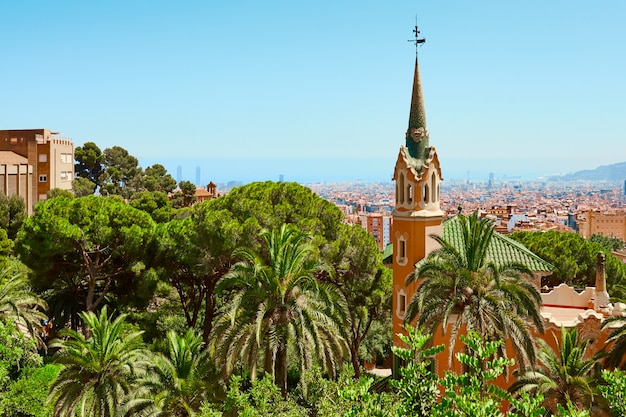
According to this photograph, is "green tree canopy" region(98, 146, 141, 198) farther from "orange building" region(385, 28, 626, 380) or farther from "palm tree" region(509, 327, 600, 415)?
"palm tree" region(509, 327, 600, 415)

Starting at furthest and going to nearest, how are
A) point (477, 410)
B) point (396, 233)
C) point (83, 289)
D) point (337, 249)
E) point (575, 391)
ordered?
point (83, 289) < point (337, 249) < point (396, 233) < point (575, 391) < point (477, 410)

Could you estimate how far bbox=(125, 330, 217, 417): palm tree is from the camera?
13352mm

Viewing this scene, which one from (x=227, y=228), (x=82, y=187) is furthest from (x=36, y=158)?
(x=227, y=228)

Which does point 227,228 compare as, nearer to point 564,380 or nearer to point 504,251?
point 504,251

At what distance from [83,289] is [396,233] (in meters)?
14.6

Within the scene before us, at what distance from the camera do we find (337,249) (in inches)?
877

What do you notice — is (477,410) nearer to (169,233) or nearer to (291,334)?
(291,334)

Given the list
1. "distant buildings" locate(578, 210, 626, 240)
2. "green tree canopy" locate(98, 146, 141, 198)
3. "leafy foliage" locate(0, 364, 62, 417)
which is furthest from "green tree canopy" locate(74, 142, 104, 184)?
"distant buildings" locate(578, 210, 626, 240)

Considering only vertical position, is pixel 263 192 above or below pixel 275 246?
above

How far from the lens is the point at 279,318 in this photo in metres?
14.7

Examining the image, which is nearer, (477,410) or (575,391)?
(477,410)

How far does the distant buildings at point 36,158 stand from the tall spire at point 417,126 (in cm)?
4518

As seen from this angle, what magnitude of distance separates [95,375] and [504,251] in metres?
14.6

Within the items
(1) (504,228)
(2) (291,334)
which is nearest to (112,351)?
(2) (291,334)
